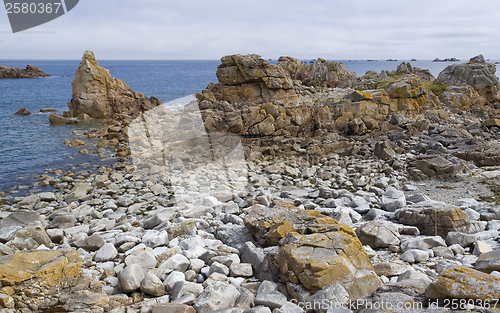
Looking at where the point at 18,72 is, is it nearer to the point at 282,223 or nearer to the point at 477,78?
the point at 477,78

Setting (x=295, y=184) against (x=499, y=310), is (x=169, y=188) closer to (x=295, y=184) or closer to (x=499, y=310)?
(x=295, y=184)

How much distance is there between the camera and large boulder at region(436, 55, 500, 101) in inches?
1155

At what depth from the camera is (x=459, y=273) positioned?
3770 millimetres

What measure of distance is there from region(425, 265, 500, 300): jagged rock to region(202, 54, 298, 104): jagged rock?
19.9 metres

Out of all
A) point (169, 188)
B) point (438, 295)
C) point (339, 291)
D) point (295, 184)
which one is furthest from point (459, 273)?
point (169, 188)

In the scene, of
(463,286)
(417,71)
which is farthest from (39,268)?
(417,71)

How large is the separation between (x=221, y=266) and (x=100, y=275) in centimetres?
215

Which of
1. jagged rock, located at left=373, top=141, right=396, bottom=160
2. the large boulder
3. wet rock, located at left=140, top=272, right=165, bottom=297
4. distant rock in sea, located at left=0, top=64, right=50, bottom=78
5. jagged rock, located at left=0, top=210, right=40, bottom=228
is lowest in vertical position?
jagged rock, located at left=0, top=210, right=40, bottom=228

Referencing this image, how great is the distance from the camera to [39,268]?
5.06m

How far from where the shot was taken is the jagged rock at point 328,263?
4828 mm

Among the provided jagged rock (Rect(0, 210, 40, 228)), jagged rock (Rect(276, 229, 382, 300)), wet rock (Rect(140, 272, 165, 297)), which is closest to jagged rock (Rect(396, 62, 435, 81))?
jagged rock (Rect(276, 229, 382, 300))

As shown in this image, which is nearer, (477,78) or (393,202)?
(393,202)

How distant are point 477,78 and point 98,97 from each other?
34.4 m

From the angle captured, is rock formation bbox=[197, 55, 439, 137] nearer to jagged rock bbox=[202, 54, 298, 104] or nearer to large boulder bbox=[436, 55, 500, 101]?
jagged rock bbox=[202, 54, 298, 104]
